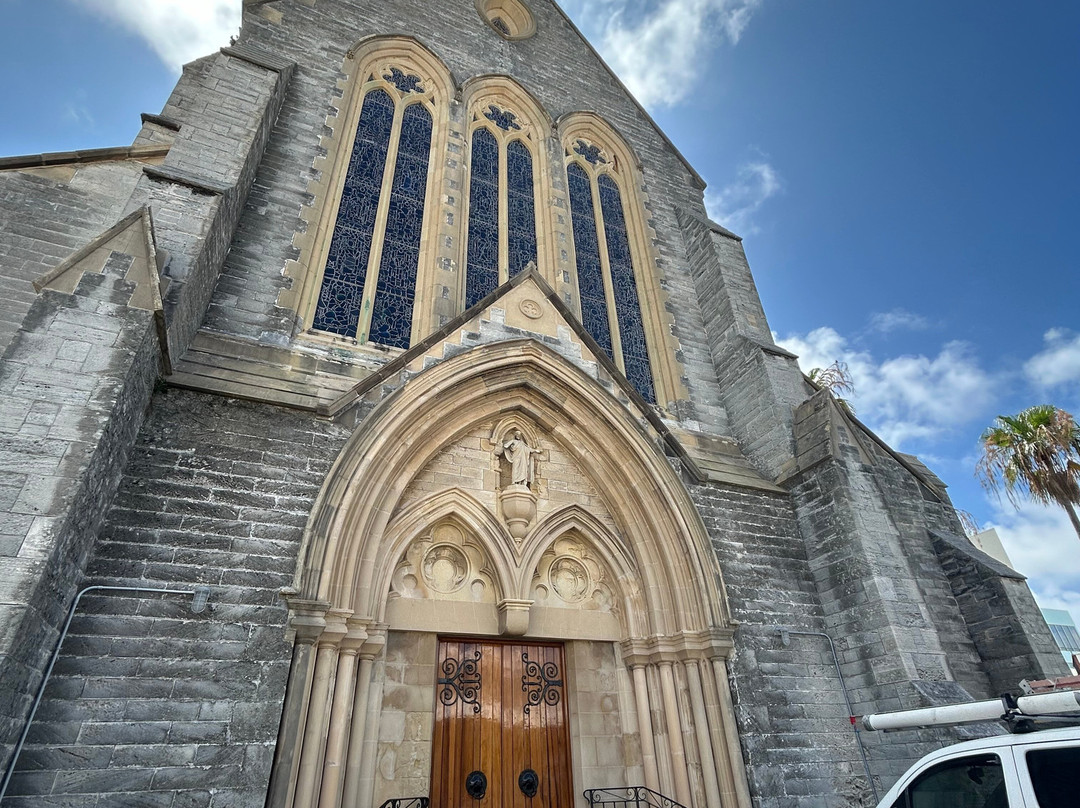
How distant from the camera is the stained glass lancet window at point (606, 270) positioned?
9.51 m

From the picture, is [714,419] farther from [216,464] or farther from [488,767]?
[216,464]

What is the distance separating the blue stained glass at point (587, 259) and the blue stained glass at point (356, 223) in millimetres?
3333

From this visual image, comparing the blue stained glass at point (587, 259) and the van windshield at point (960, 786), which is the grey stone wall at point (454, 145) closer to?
the blue stained glass at point (587, 259)

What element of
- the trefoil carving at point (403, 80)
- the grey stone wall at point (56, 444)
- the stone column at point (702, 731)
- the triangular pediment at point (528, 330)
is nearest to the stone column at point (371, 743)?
the grey stone wall at point (56, 444)

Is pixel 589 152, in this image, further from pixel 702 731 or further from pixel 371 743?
pixel 371 743

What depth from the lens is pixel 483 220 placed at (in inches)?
378

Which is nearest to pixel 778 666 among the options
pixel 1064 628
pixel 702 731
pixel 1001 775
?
pixel 702 731

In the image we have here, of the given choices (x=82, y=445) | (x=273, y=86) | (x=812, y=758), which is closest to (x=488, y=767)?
(x=812, y=758)

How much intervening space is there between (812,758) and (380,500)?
200 inches

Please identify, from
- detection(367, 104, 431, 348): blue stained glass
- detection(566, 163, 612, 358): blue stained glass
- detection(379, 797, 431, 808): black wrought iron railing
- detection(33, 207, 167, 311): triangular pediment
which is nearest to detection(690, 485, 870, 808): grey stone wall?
detection(379, 797, 431, 808): black wrought iron railing

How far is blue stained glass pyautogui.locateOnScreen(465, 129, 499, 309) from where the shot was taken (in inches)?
352

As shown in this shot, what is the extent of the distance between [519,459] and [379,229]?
3.95 metres

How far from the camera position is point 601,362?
782cm

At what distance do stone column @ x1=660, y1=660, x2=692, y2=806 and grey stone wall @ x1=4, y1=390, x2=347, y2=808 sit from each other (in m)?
3.78
